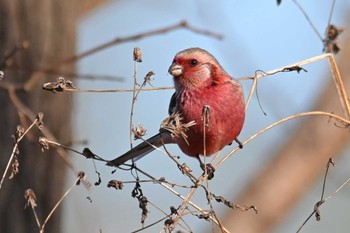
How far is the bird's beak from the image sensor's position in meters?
4.31

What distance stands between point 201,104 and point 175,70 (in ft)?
1.15

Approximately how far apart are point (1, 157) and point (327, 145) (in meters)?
3.05

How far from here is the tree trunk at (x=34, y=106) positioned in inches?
220

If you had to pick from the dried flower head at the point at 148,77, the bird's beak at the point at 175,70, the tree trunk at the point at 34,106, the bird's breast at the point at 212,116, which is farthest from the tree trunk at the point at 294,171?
the dried flower head at the point at 148,77

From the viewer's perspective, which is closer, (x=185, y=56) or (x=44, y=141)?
(x=44, y=141)

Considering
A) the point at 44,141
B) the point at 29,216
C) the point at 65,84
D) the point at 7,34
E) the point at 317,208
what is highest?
the point at 7,34

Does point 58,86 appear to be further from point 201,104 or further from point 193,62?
point 193,62

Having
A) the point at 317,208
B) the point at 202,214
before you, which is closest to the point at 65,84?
the point at 202,214

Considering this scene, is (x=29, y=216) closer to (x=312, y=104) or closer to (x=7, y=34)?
(x=7, y=34)

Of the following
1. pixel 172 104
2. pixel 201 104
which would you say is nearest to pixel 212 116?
pixel 201 104

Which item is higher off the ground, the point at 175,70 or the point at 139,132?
the point at 175,70

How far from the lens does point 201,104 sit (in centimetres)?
407

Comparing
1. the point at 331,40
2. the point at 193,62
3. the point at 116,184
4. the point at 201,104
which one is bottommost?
the point at 116,184

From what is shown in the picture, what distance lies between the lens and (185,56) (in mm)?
4387
